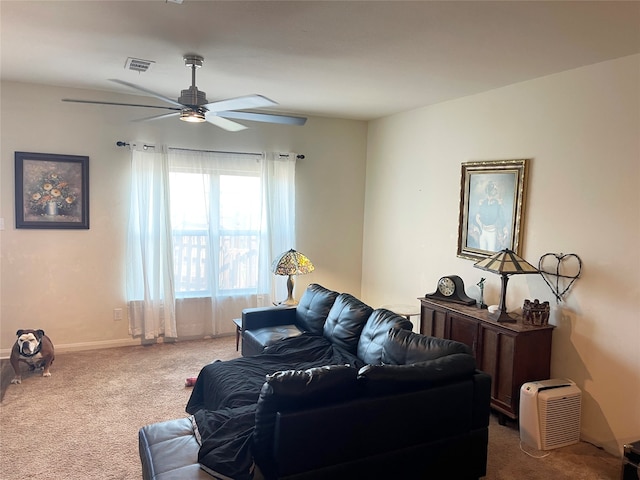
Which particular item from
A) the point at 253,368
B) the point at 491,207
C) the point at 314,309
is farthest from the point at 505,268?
the point at 253,368

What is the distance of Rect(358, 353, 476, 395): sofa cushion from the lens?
2.22 metres

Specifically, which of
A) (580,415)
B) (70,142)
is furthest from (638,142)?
(70,142)

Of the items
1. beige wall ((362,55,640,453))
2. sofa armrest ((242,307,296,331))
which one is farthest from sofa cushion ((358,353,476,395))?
sofa armrest ((242,307,296,331))

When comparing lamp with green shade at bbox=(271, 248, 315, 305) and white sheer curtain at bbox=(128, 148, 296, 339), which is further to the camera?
white sheer curtain at bbox=(128, 148, 296, 339)

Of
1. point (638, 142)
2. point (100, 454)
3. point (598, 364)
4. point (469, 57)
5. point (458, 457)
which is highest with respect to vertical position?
point (469, 57)

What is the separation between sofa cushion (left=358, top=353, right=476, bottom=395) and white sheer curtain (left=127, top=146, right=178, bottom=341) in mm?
3357

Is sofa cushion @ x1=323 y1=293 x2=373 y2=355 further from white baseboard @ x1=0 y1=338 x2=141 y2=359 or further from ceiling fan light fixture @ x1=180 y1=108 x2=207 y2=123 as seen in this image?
white baseboard @ x1=0 y1=338 x2=141 y2=359

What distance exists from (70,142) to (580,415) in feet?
16.6

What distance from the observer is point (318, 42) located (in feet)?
9.60

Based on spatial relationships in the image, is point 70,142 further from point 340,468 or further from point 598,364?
point 598,364

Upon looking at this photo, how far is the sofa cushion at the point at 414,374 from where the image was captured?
7.27ft

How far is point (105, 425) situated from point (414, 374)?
7.56ft

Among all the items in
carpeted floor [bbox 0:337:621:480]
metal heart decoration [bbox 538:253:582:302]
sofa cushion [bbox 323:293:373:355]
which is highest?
metal heart decoration [bbox 538:253:582:302]

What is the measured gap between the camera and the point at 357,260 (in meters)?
6.11
